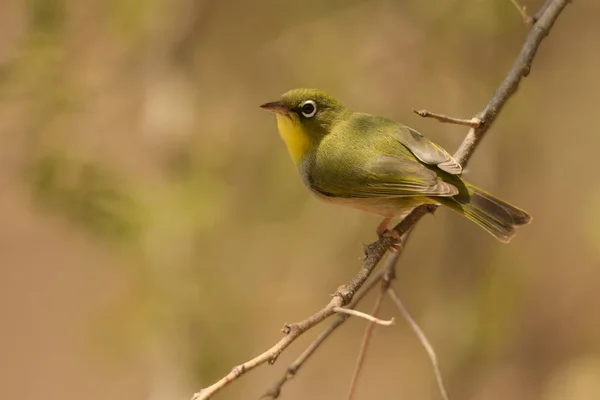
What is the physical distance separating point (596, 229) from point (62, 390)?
5.08 meters

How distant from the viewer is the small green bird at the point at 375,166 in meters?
2.32

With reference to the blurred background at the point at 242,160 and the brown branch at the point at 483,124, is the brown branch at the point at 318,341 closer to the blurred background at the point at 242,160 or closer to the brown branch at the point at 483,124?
the brown branch at the point at 483,124

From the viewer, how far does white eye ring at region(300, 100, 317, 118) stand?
106 inches

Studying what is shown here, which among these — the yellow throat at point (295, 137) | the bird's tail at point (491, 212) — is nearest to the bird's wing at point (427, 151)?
the bird's tail at point (491, 212)

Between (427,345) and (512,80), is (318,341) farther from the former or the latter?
(512,80)

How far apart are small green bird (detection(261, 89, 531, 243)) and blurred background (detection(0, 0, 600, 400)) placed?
89 centimetres

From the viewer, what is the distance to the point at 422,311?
14.4 ft

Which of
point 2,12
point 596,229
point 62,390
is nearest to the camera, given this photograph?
point 596,229

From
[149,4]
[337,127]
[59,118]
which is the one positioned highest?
[149,4]

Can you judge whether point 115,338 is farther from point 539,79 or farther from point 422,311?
point 539,79

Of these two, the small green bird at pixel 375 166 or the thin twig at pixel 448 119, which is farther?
the small green bird at pixel 375 166

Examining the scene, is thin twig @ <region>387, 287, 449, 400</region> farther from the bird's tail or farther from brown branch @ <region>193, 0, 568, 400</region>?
the bird's tail

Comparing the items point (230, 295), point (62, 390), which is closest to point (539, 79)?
point (230, 295)

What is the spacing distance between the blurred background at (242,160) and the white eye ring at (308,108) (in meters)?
0.98
